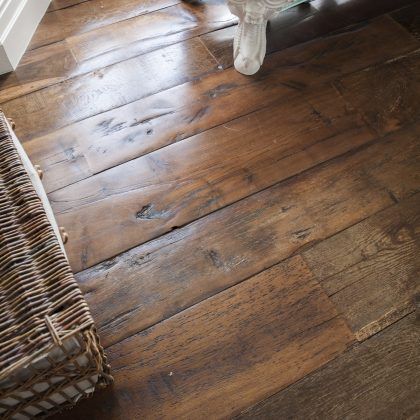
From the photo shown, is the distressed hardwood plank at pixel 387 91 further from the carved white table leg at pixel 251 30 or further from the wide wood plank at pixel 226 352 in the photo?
the wide wood plank at pixel 226 352

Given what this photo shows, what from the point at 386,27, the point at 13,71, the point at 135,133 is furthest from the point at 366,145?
the point at 13,71

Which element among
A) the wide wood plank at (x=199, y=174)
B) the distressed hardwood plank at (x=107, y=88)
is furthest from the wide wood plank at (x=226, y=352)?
the distressed hardwood plank at (x=107, y=88)

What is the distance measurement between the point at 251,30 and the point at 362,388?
935mm

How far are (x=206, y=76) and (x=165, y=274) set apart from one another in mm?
625

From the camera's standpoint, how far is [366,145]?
3.97ft

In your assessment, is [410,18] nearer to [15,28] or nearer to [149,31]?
[149,31]

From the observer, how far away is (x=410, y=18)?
147 centimetres

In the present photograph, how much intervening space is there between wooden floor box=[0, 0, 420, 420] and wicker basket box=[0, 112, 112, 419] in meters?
0.17

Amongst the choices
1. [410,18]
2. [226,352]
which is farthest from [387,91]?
[226,352]

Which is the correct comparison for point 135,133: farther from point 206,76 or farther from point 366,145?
point 366,145

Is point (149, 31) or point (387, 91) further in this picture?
point (149, 31)

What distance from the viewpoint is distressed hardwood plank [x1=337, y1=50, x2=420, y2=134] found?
1.26 m

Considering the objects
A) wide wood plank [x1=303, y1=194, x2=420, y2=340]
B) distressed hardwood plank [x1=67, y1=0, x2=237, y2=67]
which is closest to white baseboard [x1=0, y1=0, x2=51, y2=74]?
distressed hardwood plank [x1=67, y1=0, x2=237, y2=67]

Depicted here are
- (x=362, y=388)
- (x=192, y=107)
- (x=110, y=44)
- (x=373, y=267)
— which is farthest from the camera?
(x=110, y=44)
